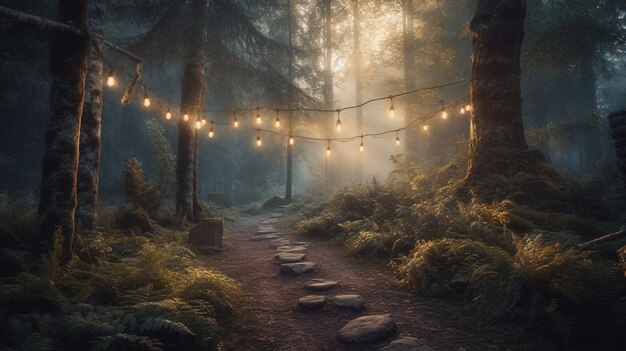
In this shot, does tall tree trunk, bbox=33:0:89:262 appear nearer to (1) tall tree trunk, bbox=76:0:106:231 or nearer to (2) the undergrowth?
(1) tall tree trunk, bbox=76:0:106:231

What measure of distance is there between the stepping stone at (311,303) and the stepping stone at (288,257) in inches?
102

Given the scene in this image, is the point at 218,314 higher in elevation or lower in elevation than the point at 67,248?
lower

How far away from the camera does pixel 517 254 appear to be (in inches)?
176

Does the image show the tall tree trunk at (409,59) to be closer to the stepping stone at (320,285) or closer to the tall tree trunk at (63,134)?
the stepping stone at (320,285)

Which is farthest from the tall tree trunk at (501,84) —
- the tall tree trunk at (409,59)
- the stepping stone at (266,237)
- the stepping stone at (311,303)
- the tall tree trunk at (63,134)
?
the tall tree trunk at (409,59)

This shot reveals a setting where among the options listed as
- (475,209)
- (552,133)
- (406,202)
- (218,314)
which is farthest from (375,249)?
(552,133)

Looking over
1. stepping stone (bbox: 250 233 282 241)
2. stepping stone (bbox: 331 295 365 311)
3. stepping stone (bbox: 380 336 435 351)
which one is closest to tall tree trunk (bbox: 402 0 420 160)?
stepping stone (bbox: 250 233 282 241)

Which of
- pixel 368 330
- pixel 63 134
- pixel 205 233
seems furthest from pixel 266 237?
pixel 368 330

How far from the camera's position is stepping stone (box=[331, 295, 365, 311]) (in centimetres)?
494

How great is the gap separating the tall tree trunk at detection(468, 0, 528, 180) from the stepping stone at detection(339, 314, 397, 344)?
5788mm

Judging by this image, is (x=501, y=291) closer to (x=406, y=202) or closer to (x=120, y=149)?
(x=406, y=202)

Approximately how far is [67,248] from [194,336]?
294 centimetres

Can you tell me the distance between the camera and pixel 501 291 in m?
4.21

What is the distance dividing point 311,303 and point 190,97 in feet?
29.9
